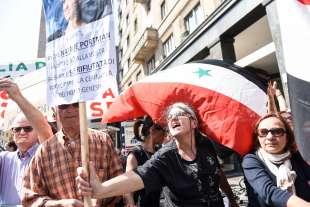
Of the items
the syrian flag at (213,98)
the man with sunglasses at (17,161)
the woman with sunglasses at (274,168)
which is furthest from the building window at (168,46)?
the woman with sunglasses at (274,168)

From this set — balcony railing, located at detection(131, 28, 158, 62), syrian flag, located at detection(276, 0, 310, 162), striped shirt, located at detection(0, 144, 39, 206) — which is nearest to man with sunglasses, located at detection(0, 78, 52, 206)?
striped shirt, located at detection(0, 144, 39, 206)

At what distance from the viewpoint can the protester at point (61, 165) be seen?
8.05 feet

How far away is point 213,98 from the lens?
151 inches

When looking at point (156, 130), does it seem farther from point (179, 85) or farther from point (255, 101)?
point (255, 101)

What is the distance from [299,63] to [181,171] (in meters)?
1.35

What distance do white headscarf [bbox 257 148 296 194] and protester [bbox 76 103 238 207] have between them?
0.38 metres

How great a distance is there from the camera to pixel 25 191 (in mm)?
2496

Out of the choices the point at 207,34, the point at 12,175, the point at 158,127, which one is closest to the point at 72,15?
the point at 12,175

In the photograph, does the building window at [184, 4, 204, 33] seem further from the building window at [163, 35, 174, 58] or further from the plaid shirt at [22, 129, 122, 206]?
the plaid shirt at [22, 129, 122, 206]

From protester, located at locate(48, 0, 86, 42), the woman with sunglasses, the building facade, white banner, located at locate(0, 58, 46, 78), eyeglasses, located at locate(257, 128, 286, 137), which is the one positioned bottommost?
the woman with sunglasses

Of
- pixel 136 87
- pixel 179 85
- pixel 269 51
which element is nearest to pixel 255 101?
pixel 179 85

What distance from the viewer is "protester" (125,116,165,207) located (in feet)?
11.6

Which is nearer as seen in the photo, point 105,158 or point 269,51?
point 105,158

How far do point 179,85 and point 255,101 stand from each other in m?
0.95
